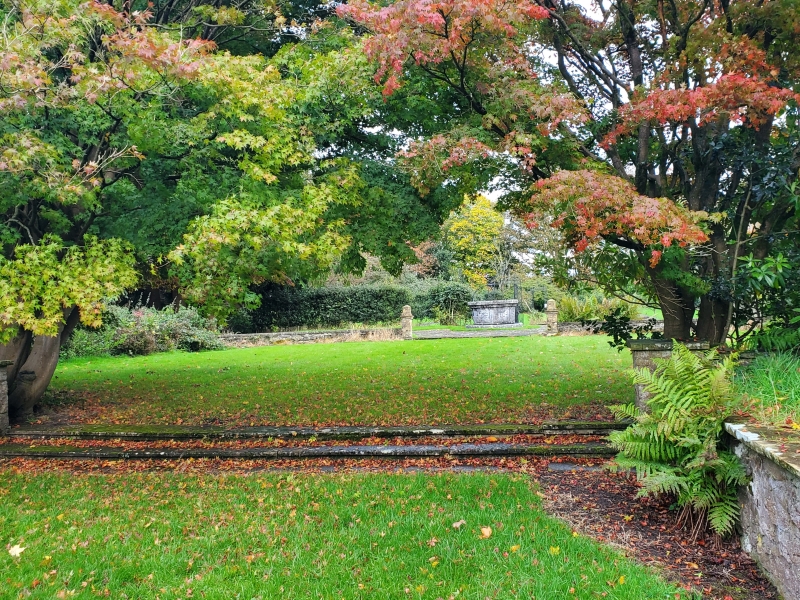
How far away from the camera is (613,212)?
→ 532 centimetres

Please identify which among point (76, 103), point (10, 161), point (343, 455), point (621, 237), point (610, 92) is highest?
point (610, 92)

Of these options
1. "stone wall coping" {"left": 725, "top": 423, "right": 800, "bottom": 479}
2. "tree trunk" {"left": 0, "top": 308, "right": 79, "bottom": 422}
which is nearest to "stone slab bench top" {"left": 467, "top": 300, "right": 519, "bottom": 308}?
"tree trunk" {"left": 0, "top": 308, "right": 79, "bottom": 422}

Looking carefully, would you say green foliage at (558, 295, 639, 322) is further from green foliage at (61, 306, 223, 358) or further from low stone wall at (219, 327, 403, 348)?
green foliage at (61, 306, 223, 358)

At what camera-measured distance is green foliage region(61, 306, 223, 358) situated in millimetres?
15695

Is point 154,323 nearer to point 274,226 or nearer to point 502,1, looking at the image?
point 274,226

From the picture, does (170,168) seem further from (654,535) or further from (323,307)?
(323,307)

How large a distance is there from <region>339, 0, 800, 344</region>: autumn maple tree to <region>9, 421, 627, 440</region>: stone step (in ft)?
5.52

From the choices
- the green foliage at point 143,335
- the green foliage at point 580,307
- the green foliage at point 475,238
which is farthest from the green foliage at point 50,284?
the green foliage at point 475,238

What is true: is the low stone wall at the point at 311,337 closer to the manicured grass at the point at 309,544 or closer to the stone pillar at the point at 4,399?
the stone pillar at the point at 4,399

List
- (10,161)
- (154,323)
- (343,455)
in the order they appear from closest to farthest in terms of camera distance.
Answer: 1. (10,161)
2. (343,455)
3. (154,323)

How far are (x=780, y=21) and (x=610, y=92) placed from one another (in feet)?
6.13

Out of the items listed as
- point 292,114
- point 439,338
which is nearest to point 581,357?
point 439,338

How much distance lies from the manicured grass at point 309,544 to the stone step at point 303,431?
55.3 inches

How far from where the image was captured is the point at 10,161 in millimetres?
4883
